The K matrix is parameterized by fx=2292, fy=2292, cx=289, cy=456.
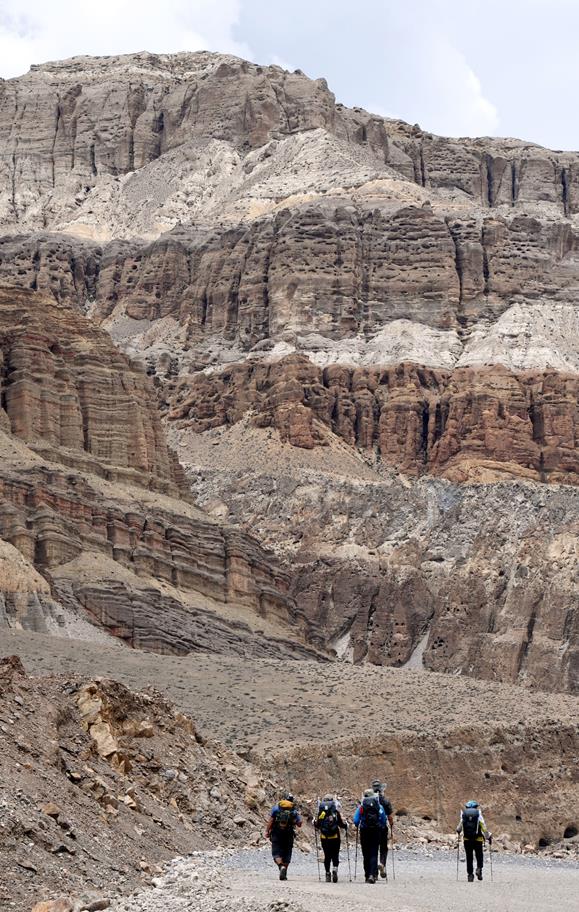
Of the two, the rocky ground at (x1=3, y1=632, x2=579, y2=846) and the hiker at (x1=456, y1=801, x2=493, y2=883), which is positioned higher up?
the hiker at (x1=456, y1=801, x2=493, y2=883)

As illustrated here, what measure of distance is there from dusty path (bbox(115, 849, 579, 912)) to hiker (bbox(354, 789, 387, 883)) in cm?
32

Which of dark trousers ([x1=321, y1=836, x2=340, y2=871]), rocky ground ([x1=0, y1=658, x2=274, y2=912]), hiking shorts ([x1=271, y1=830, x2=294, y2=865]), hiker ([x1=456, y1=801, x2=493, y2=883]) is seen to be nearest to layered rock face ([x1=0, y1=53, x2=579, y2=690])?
rocky ground ([x1=0, y1=658, x2=274, y2=912])

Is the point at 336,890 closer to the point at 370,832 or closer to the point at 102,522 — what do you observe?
the point at 370,832

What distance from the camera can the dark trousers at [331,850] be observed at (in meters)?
36.1

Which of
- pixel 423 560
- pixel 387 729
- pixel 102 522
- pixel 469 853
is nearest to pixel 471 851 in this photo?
pixel 469 853

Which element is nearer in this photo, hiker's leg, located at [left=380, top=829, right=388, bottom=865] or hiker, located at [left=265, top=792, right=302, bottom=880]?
hiker, located at [left=265, top=792, right=302, bottom=880]

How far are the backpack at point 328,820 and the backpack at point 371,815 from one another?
503 mm

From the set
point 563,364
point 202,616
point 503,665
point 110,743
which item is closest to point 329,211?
point 563,364

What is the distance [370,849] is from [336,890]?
2.13 meters

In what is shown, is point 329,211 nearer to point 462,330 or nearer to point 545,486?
point 462,330

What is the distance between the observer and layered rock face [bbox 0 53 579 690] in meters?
132

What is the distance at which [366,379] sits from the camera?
161 metres

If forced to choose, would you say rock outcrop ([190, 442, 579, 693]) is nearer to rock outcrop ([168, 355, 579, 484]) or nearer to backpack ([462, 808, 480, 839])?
rock outcrop ([168, 355, 579, 484])

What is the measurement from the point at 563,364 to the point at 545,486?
1759cm
